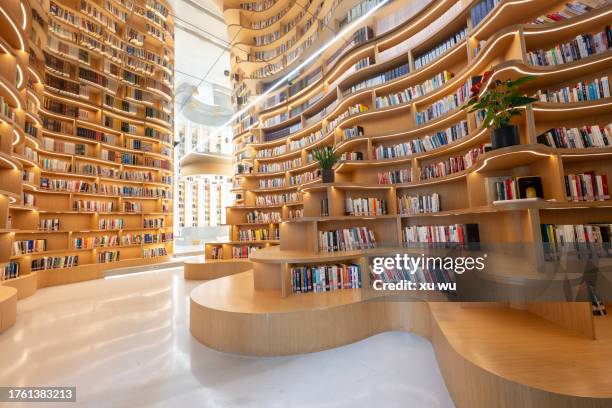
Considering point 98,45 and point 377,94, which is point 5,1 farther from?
point 377,94

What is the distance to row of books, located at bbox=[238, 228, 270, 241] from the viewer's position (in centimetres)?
685

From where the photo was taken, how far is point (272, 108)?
23.5 ft

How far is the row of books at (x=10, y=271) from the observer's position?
4.34 m

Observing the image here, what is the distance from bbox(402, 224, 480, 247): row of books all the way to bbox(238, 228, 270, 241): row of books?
3.96 metres

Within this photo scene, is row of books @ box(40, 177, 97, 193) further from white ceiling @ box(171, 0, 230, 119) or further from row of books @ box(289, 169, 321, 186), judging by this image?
white ceiling @ box(171, 0, 230, 119)

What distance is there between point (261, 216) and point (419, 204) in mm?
4367

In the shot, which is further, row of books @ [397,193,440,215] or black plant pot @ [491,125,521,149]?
row of books @ [397,193,440,215]

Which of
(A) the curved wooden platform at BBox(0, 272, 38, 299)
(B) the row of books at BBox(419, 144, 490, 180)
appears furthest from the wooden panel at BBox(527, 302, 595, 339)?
(A) the curved wooden platform at BBox(0, 272, 38, 299)

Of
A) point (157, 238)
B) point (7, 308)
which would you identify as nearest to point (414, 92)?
point (7, 308)

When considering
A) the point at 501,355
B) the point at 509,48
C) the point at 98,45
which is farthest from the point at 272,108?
the point at 501,355

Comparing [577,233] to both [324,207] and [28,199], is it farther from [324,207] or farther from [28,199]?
[28,199]

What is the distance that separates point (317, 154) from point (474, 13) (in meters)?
2.51

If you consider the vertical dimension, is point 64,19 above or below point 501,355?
above

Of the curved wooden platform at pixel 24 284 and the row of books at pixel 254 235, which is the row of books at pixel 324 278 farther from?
the curved wooden platform at pixel 24 284
